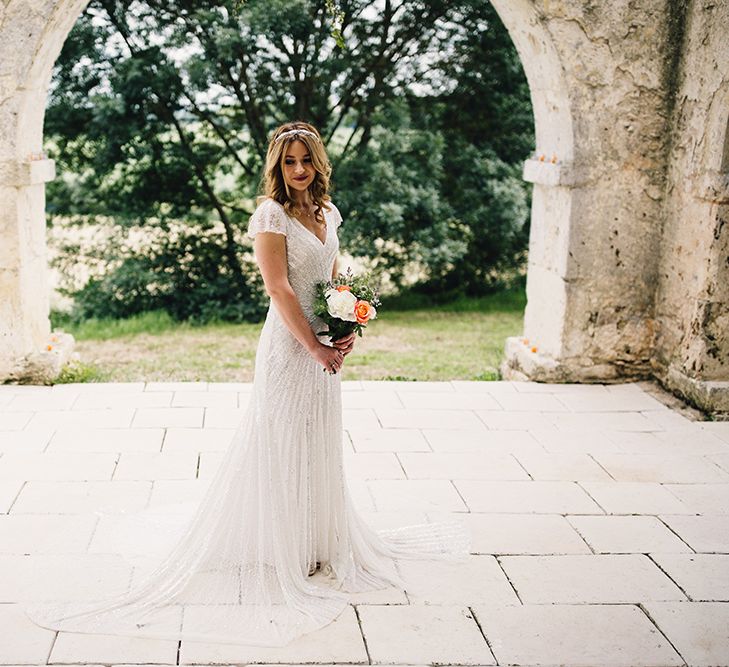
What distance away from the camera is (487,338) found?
8.95 m

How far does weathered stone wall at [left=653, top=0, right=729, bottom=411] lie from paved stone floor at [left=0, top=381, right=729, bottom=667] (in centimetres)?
41

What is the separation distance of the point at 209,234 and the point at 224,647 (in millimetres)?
7372

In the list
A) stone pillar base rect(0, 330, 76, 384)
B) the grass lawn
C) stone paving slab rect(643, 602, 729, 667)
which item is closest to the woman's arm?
stone paving slab rect(643, 602, 729, 667)

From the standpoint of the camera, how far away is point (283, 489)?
3268 mm

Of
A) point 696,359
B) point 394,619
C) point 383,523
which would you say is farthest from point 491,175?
point 394,619

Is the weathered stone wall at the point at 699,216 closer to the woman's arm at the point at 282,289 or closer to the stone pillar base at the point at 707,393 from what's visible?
the stone pillar base at the point at 707,393

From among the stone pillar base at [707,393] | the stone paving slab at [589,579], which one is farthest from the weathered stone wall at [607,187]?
the stone paving slab at [589,579]

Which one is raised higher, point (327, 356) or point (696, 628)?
point (327, 356)

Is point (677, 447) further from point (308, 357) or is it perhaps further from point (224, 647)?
point (224, 647)

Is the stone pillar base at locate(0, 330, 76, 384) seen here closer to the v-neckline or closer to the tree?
the v-neckline

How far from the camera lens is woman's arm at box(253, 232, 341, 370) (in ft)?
10.4

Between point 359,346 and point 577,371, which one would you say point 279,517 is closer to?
point 577,371

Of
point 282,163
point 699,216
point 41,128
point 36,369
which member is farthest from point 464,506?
point 41,128

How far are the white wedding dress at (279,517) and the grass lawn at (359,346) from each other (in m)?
3.15
